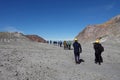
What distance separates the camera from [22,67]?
54.2 feet

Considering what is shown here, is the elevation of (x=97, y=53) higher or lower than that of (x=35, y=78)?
higher

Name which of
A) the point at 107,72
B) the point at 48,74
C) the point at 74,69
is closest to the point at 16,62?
the point at 48,74

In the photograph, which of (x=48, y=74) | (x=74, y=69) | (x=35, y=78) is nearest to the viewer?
(x=35, y=78)

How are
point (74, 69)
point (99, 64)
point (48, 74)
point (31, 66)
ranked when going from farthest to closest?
1. point (99, 64)
2. point (74, 69)
3. point (31, 66)
4. point (48, 74)

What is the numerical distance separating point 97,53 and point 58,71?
6.03 metres

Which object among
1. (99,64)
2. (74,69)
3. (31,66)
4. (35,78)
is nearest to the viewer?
(35,78)

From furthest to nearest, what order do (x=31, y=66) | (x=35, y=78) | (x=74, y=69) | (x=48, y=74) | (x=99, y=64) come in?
1. (x=99, y=64)
2. (x=74, y=69)
3. (x=31, y=66)
4. (x=48, y=74)
5. (x=35, y=78)

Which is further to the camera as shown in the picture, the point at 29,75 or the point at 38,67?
the point at 38,67

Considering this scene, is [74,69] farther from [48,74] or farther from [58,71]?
[48,74]

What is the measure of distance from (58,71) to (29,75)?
2917mm

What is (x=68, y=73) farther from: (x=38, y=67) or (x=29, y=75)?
(x=29, y=75)

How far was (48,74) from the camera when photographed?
16.1 metres

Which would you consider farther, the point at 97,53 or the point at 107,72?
the point at 97,53

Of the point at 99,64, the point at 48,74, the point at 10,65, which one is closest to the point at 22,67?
the point at 10,65
